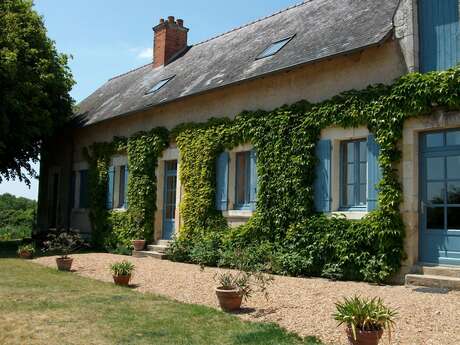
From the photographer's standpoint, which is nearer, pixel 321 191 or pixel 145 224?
pixel 321 191

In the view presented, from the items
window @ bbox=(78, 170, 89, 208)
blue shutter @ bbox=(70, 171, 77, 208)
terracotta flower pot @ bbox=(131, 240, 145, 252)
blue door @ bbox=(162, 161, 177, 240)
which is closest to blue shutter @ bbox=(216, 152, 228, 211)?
blue door @ bbox=(162, 161, 177, 240)

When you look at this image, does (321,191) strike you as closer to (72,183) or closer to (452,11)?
(452,11)

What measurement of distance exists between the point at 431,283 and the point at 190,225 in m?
6.42

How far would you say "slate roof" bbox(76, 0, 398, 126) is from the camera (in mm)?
10117

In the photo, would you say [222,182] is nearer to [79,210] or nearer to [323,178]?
[323,178]

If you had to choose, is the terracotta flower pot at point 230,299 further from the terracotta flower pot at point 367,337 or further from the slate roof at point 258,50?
the slate roof at point 258,50

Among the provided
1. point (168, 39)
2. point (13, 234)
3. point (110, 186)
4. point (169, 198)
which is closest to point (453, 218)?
point (169, 198)

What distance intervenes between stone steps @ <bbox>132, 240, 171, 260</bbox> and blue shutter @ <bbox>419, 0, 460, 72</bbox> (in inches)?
305

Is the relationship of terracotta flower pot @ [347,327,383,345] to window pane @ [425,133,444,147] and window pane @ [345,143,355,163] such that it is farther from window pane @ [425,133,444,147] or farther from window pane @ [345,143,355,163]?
Answer: window pane @ [345,143,355,163]

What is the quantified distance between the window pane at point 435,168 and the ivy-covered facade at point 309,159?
0.02 meters

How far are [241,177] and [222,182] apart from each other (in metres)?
0.47

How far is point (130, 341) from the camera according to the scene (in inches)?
211

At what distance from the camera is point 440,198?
8.44 metres

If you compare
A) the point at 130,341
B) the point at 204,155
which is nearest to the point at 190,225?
the point at 204,155
